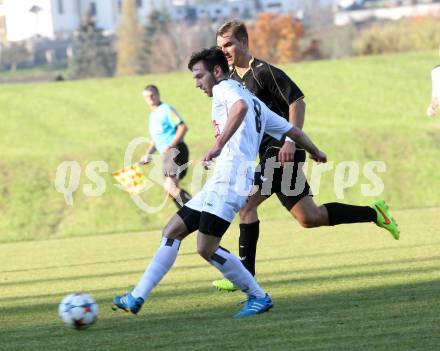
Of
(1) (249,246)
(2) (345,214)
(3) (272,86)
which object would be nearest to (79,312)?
(1) (249,246)

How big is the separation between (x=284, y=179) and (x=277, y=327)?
2102mm

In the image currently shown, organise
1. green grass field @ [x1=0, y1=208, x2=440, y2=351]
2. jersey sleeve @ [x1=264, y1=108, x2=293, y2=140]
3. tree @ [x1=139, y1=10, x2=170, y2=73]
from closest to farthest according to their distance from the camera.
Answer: green grass field @ [x1=0, y1=208, x2=440, y2=351]
jersey sleeve @ [x1=264, y1=108, x2=293, y2=140]
tree @ [x1=139, y1=10, x2=170, y2=73]

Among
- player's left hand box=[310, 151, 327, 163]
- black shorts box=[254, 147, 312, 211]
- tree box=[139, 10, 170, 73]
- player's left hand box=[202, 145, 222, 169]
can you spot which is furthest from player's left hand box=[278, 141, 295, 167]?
tree box=[139, 10, 170, 73]

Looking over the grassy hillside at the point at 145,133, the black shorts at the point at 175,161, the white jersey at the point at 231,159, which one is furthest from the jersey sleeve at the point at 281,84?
the grassy hillside at the point at 145,133

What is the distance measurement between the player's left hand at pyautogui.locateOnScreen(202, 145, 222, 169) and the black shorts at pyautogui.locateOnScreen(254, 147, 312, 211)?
1.64 metres

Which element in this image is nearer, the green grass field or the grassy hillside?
the green grass field

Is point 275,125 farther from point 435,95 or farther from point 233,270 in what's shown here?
point 435,95

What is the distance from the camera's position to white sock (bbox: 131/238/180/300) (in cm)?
816

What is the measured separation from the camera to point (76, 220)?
23.5m

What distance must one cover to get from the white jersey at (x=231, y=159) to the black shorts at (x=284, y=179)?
130 cm

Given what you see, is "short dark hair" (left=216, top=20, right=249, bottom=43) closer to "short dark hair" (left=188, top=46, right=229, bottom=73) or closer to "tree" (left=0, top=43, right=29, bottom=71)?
"short dark hair" (left=188, top=46, right=229, bottom=73)

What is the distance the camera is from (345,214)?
9.97 m

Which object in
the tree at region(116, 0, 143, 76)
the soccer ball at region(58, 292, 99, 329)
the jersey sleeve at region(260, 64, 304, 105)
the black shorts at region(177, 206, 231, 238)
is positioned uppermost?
the jersey sleeve at region(260, 64, 304, 105)

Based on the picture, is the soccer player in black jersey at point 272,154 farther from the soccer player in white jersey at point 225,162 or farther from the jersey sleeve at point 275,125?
the soccer player in white jersey at point 225,162
